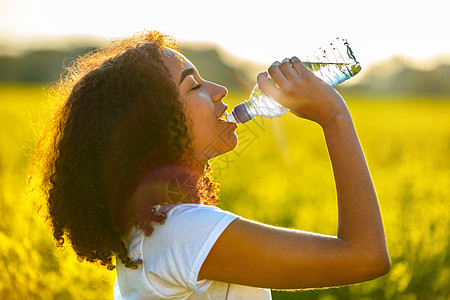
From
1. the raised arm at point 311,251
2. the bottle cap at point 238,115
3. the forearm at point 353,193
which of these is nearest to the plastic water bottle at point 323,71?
the bottle cap at point 238,115

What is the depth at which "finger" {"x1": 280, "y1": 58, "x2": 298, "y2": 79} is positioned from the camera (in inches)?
52.8

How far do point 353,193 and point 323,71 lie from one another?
716 mm

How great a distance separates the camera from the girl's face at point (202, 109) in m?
1.49

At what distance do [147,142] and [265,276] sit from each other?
0.44 metres

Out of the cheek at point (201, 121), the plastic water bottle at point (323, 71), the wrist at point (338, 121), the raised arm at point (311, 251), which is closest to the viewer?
the raised arm at point (311, 251)

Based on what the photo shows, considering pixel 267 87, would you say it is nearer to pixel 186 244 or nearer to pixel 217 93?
pixel 217 93

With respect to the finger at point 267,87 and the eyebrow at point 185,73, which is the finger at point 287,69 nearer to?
the finger at point 267,87

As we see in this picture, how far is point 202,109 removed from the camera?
1486 mm

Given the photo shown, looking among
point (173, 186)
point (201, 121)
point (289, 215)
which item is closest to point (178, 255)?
point (173, 186)

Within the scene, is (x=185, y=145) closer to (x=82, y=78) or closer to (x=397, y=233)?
(x=82, y=78)

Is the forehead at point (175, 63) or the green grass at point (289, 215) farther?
the green grass at point (289, 215)

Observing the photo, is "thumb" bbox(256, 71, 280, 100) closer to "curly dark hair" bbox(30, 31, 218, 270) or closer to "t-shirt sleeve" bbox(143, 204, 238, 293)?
"curly dark hair" bbox(30, 31, 218, 270)

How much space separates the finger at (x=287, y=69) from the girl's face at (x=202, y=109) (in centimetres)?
23

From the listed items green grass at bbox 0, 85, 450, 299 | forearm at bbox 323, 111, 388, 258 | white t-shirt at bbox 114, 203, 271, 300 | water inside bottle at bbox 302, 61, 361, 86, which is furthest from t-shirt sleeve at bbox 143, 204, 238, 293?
water inside bottle at bbox 302, 61, 361, 86
